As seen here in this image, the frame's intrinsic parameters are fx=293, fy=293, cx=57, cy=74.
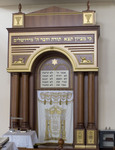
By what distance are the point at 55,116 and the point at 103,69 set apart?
69.5 inches

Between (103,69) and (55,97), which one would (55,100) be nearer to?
(55,97)

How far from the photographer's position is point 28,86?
24.4 ft

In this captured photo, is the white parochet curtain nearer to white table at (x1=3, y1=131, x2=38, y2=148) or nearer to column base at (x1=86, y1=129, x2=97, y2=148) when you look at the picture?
column base at (x1=86, y1=129, x2=97, y2=148)

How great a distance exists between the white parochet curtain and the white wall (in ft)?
2.82

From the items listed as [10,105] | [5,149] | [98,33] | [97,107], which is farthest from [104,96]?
[5,149]

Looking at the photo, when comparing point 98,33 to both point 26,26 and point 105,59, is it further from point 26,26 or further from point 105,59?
point 26,26

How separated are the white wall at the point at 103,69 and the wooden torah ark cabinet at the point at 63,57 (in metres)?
0.51

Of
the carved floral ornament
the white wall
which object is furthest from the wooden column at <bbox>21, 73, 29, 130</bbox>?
the white wall

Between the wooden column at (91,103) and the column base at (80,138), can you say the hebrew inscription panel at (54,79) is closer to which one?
the wooden column at (91,103)

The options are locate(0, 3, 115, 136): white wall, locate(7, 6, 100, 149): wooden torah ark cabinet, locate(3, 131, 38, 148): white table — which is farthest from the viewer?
locate(0, 3, 115, 136): white wall

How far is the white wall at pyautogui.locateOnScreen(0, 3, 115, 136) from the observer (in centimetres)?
767

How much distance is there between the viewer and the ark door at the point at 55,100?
7527 mm

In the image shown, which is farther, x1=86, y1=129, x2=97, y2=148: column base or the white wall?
the white wall

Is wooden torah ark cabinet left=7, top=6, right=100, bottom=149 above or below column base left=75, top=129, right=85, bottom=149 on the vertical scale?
above
